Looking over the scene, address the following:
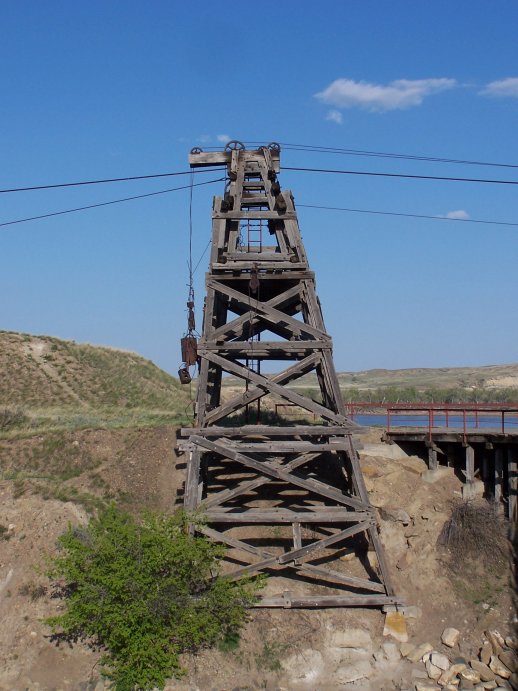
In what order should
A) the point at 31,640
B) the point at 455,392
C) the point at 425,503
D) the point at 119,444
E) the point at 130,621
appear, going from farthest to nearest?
1. the point at 455,392
2. the point at 119,444
3. the point at 425,503
4. the point at 31,640
5. the point at 130,621

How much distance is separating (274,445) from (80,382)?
72.4 feet

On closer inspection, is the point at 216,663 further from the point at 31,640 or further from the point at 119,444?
the point at 119,444

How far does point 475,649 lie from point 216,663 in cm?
544

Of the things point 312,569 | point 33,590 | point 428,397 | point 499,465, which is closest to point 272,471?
point 312,569

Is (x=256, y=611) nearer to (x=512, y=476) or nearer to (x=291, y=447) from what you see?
(x=291, y=447)

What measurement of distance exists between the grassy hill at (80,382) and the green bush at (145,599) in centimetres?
1216

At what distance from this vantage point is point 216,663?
44.7 feet

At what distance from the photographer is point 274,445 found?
16.0 m

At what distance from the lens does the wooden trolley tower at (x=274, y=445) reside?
604 inches

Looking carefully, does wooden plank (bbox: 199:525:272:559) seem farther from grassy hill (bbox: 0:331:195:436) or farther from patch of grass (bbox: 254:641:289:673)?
grassy hill (bbox: 0:331:195:436)

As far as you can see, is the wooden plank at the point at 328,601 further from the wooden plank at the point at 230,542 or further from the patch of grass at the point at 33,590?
the patch of grass at the point at 33,590

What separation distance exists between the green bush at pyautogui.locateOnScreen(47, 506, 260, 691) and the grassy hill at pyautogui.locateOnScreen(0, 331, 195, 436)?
12.2 metres

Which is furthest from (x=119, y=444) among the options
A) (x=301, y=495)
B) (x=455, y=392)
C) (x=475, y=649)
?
(x=455, y=392)

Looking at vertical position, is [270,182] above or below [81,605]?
above
